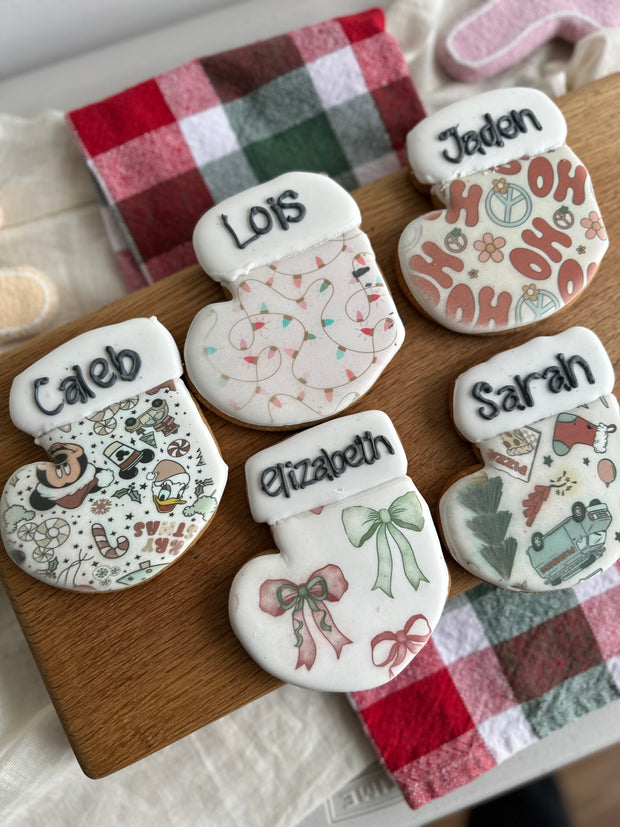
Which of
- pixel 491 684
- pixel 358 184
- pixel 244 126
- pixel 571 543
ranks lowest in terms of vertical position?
pixel 491 684

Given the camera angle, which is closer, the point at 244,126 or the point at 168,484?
the point at 168,484

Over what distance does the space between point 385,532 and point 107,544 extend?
19cm

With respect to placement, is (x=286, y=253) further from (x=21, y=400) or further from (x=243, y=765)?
(x=243, y=765)

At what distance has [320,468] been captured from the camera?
0.49m

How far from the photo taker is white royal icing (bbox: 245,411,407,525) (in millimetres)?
484

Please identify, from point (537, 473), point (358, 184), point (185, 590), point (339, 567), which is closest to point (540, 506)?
point (537, 473)

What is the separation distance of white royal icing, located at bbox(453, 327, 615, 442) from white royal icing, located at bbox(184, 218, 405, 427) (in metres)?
0.07

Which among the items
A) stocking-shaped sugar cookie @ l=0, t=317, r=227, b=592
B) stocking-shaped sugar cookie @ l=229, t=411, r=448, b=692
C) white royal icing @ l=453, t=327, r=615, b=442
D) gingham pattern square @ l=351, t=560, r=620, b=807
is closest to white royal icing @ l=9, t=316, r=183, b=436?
stocking-shaped sugar cookie @ l=0, t=317, r=227, b=592

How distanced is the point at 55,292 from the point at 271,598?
382 millimetres

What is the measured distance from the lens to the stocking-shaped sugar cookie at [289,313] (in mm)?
492

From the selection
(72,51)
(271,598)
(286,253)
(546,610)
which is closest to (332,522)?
(271,598)

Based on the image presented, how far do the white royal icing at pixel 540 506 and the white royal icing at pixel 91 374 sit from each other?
233mm

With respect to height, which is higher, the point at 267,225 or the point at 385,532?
the point at 267,225

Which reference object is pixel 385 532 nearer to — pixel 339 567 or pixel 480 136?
pixel 339 567
